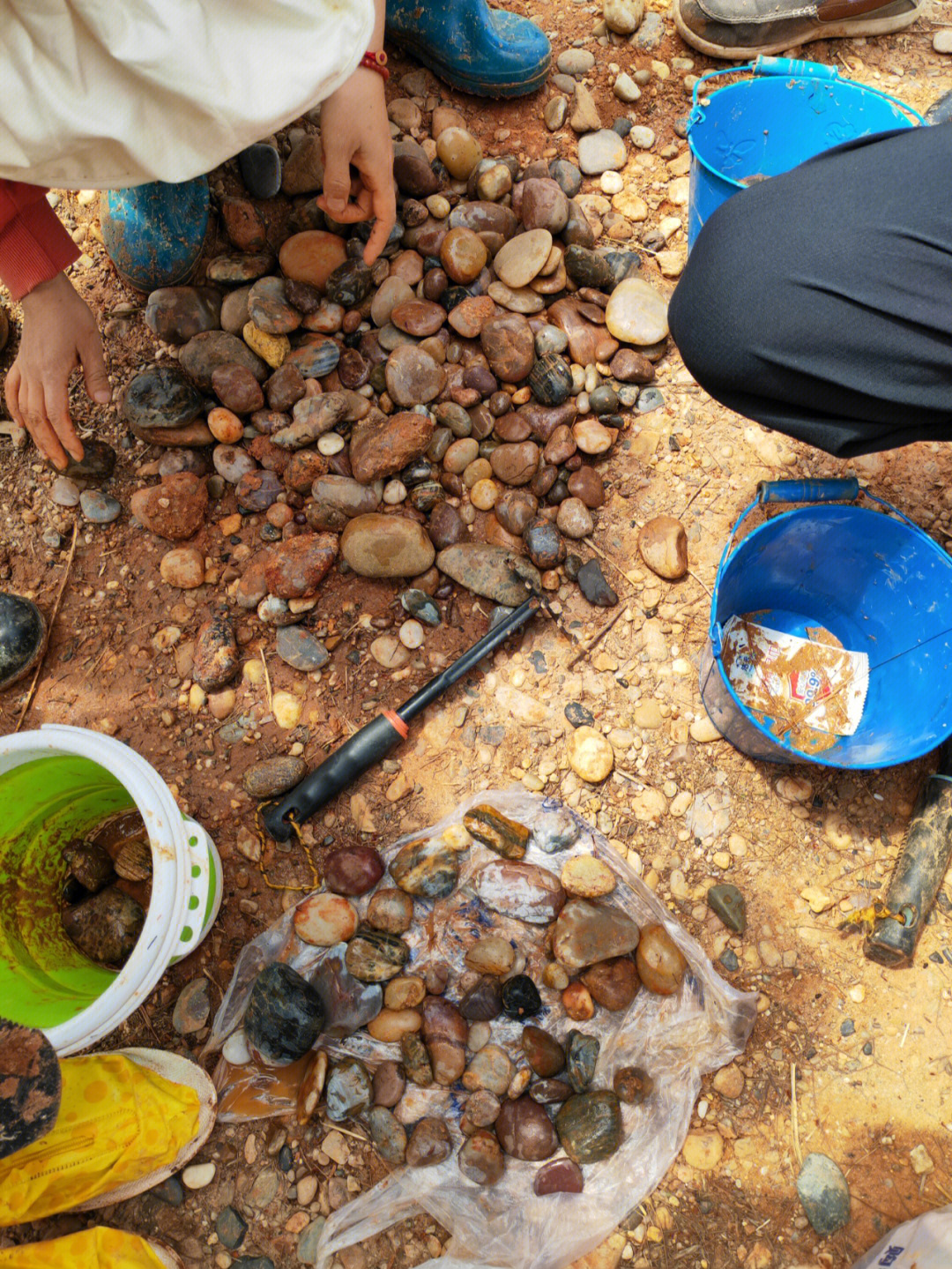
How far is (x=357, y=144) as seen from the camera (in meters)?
1.24

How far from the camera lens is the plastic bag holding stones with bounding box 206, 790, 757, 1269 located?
1251 millimetres

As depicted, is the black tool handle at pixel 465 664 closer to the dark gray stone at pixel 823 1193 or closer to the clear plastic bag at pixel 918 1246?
the dark gray stone at pixel 823 1193

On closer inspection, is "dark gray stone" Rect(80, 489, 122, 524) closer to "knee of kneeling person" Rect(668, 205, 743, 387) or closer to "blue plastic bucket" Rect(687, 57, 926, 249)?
"knee of kneeling person" Rect(668, 205, 743, 387)

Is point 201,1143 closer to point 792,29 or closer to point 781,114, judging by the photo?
point 781,114

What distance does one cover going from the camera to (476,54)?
69.7 inches

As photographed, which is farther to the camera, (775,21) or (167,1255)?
(775,21)

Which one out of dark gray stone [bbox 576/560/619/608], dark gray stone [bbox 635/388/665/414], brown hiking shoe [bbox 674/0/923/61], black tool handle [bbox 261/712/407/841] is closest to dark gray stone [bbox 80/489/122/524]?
black tool handle [bbox 261/712/407/841]

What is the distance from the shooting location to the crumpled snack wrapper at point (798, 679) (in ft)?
4.95

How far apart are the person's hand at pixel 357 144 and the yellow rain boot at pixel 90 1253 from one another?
70.1 inches

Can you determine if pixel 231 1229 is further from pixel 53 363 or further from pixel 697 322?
pixel 697 322

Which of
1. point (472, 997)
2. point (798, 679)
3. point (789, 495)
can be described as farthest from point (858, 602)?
point (472, 997)

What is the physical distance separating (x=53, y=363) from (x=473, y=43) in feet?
4.04

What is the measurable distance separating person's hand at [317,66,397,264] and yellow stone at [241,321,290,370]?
13.2 inches

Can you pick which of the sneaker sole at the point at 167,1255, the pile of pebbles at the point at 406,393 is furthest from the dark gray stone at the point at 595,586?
the sneaker sole at the point at 167,1255
